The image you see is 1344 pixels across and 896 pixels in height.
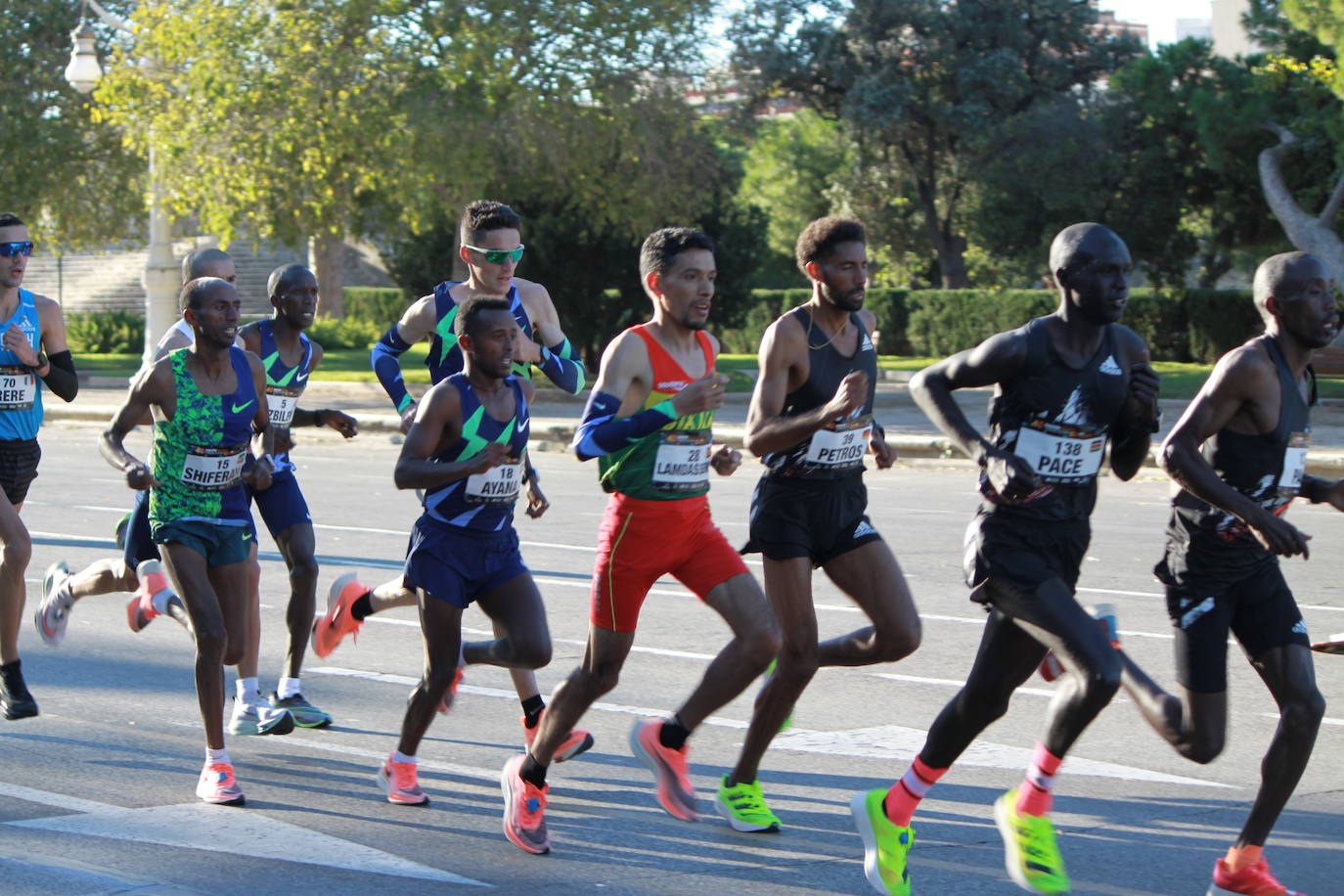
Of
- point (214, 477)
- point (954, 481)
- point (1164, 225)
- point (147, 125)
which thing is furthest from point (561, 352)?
point (1164, 225)

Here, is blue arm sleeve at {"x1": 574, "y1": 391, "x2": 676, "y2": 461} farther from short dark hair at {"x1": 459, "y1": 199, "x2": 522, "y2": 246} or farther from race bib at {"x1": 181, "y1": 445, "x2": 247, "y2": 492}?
short dark hair at {"x1": 459, "y1": 199, "x2": 522, "y2": 246}

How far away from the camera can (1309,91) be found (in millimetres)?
28109

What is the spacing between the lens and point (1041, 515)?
4867 millimetres

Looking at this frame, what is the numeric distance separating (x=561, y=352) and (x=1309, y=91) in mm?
23915

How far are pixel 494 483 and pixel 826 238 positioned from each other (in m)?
1.30

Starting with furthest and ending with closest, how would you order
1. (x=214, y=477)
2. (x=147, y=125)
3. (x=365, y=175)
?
(x=147, y=125), (x=365, y=175), (x=214, y=477)

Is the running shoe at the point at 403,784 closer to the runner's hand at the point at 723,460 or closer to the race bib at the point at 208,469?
the race bib at the point at 208,469

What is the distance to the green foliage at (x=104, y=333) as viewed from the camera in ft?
139

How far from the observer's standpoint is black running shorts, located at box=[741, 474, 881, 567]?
5461 mm

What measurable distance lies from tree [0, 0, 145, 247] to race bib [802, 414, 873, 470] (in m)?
31.5

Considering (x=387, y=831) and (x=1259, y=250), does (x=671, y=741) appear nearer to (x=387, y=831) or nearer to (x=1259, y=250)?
(x=387, y=831)

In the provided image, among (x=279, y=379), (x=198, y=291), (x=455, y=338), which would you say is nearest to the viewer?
(x=198, y=291)

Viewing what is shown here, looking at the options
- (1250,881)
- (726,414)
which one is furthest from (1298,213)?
(1250,881)

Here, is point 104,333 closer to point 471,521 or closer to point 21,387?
point 21,387
